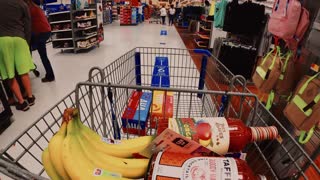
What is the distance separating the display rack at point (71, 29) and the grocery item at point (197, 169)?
585 cm

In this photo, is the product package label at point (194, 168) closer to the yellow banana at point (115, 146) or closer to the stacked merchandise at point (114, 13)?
the yellow banana at point (115, 146)

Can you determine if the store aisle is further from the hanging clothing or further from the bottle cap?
the hanging clothing

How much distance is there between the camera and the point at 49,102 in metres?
3.06

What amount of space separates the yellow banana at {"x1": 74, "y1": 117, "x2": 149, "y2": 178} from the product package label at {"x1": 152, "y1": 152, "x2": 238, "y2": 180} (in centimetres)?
12

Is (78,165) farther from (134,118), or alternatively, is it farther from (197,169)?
(134,118)

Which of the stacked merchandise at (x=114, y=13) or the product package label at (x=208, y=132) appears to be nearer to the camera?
the product package label at (x=208, y=132)

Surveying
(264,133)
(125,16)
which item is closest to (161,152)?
(264,133)

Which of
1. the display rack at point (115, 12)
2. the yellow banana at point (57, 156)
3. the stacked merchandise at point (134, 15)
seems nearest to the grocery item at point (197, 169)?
the yellow banana at point (57, 156)

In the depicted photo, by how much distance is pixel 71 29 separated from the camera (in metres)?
5.82

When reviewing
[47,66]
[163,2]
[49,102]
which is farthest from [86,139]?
[163,2]

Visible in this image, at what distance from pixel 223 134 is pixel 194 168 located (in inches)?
7.8

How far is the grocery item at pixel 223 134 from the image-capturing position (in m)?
0.73

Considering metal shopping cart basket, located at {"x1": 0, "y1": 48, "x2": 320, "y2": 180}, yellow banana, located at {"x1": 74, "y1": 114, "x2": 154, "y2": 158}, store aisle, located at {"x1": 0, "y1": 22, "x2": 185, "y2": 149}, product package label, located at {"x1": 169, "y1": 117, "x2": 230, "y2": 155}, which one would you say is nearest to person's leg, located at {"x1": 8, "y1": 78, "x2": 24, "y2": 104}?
store aisle, located at {"x1": 0, "y1": 22, "x2": 185, "y2": 149}

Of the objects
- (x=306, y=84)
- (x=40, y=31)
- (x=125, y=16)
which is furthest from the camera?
(x=125, y=16)
